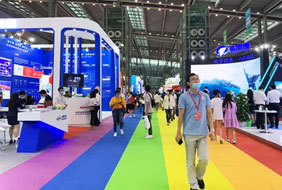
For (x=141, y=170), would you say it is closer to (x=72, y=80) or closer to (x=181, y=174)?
(x=181, y=174)

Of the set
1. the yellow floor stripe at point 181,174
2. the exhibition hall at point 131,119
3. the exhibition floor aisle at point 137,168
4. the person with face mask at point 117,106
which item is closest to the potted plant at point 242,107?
the exhibition hall at point 131,119

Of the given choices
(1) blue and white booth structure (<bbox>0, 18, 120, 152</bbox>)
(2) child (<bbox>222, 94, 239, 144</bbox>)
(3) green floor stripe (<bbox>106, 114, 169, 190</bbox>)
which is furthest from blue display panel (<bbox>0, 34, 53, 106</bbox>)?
(2) child (<bbox>222, 94, 239, 144</bbox>)

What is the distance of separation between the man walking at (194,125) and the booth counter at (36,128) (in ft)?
10.3

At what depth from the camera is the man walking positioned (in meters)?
2.32

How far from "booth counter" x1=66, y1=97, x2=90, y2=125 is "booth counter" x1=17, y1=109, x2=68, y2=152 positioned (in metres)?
3.04

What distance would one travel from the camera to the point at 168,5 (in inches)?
616

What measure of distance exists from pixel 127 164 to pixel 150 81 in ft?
107

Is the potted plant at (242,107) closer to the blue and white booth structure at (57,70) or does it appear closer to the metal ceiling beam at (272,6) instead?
the blue and white booth structure at (57,70)

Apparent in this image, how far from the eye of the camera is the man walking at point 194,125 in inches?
91.5

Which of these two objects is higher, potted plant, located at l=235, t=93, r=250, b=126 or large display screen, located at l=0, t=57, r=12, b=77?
large display screen, located at l=0, t=57, r=12, b=77

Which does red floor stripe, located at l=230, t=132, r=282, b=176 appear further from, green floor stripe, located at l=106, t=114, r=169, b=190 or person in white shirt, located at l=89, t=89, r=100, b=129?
person in white shirt, located at l=89, t=89, r=100, b=129

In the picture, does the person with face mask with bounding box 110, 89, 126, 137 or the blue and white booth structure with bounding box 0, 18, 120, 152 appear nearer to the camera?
the blue and white booth structure with bounding box 0, 18, 120, 152

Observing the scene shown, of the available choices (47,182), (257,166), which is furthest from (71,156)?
(257,166)

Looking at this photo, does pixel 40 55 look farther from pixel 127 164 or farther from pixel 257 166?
pixel 257 166
